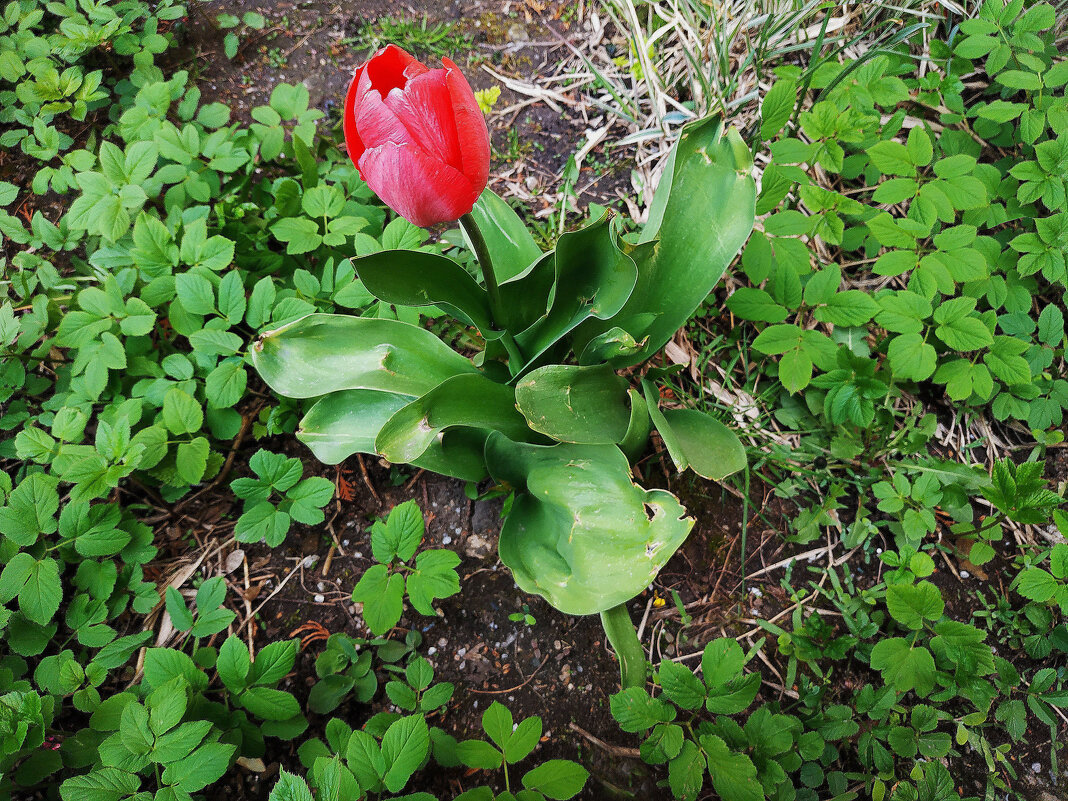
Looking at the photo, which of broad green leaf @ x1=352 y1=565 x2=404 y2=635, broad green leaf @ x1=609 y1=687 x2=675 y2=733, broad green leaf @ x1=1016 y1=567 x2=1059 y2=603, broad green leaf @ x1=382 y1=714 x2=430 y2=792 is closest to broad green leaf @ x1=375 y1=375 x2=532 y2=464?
broad green leaf @ x1=352 y1=565 x2=404 y2=635

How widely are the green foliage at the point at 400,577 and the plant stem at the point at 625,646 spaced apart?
32 cm

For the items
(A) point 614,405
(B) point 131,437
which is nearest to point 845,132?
(A) point 614,405

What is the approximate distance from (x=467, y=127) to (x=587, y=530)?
0.71 m

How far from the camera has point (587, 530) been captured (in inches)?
45.2

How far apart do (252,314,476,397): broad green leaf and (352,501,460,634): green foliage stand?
0.28m

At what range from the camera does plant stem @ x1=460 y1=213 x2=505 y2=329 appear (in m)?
1.05

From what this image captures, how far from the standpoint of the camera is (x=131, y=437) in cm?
152

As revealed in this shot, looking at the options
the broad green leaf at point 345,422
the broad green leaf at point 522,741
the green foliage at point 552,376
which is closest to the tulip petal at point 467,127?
the green foliage at point 552,376

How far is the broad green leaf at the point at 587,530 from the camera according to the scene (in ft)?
3.60

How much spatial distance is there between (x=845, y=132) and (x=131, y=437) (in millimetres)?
1935

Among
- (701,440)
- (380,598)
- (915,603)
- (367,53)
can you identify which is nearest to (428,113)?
(701,440)

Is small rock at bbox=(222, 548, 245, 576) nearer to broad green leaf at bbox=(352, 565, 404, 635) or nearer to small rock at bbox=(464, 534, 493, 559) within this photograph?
broad green leaf at bbox=(352, 565, 404, 635)

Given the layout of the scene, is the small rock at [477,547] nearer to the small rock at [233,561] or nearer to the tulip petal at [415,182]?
the small rock at [233,561]

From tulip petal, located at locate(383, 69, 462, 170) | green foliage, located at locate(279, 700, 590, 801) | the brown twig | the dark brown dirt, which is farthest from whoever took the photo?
the dark brown dirt
